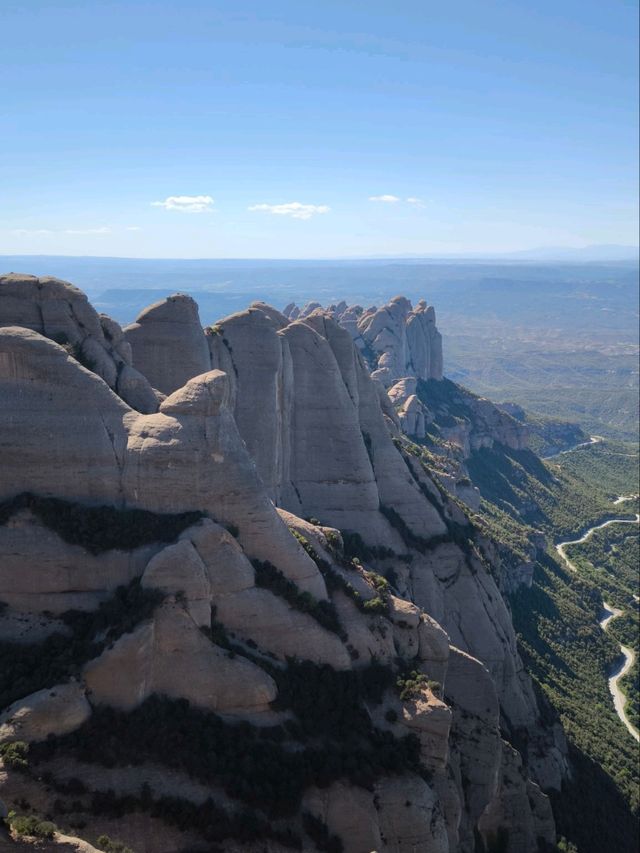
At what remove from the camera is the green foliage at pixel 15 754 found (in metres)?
22.9

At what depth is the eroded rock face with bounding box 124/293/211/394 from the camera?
42531 millimetres

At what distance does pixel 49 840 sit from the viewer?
65.9ft

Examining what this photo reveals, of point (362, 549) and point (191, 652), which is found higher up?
point (191, 652)

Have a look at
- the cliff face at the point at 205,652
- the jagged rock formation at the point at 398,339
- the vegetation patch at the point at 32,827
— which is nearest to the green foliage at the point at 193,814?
the cliff face at the point at 205,652

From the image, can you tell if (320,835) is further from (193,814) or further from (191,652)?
(191,652)

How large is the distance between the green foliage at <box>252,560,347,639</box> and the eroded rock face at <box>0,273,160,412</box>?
9518 millimetres

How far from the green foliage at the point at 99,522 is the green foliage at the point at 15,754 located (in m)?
7.55

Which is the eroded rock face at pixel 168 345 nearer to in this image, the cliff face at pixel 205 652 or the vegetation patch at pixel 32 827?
the cliff face at pixel 205 652

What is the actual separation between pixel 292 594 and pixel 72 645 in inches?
358

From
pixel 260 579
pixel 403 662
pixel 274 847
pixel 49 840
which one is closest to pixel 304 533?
pixel 260 579

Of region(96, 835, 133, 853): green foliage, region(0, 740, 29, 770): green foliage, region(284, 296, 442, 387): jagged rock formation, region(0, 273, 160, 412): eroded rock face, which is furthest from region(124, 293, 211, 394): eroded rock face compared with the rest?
region(284, 296, 442, 387): jagged rock formation

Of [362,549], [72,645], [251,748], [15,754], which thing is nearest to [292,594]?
[251,748]

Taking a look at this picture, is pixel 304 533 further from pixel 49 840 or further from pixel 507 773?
pixel 49 840

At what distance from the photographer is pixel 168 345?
42.8m
